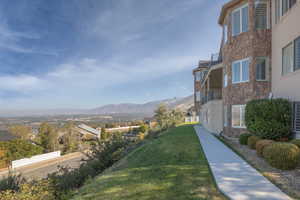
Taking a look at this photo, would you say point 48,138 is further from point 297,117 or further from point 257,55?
point 297,117

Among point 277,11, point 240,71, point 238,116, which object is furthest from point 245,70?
point 277,11

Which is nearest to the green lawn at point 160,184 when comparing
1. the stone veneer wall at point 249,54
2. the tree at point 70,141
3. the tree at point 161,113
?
the stone veneer wall at point 249,54

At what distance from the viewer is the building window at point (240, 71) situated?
33.9ft

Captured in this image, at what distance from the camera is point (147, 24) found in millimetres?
15320

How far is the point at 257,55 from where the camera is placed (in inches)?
389

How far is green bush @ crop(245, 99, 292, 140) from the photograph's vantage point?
726 centimetres

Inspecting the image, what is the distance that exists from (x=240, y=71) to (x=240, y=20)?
3.47 meters

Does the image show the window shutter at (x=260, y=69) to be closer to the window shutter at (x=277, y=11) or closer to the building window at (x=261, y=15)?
the building window at (x=261, y=15)

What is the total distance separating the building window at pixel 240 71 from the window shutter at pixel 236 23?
6.92 feet

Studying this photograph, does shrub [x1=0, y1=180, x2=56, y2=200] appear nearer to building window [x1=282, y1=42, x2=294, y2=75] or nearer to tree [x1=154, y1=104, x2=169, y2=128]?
building window [x1=282, y1=42, x2=294, y2=75]

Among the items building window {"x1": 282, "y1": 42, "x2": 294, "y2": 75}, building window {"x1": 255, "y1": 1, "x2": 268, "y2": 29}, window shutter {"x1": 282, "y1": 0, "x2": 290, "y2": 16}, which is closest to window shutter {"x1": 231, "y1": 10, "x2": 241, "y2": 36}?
building window {"x1": 255, "y1": 1, "x2": 268, "y2": 29}

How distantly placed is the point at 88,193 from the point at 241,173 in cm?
449

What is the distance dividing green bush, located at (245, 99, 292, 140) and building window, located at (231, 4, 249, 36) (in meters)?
5.61

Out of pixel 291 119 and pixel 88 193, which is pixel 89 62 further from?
pixel 291 119
